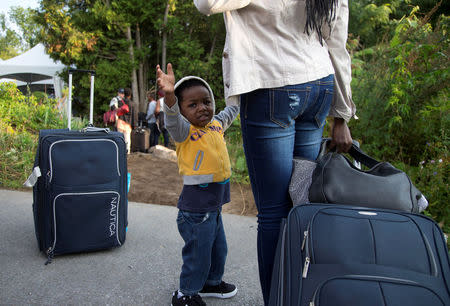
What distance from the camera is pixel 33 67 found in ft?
55.9

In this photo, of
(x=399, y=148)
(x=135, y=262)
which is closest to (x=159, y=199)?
(x=135, y=262)

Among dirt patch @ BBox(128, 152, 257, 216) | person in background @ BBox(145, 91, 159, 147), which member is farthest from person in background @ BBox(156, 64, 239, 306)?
person in background @ BBox(145, 91, 159, 147)

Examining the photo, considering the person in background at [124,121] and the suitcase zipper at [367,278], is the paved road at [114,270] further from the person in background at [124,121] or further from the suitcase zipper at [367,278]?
the person in background at [124,121]

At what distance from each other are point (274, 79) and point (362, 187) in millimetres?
561

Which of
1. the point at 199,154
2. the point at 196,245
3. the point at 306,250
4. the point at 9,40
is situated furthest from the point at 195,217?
the point at 9,40

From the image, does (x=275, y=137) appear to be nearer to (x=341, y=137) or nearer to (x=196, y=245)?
(x=341, y=137)

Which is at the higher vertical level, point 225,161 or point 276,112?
point 276,112

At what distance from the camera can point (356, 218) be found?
4.29 feet

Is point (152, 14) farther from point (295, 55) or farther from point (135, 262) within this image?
point (295, 55)

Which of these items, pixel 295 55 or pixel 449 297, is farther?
pixel 295 55

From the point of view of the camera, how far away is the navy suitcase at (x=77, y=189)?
2.71 metres

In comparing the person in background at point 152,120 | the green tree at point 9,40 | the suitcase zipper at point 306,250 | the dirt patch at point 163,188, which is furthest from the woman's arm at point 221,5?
the green tree at point 9,40

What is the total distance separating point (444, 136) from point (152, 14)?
35.3 feet

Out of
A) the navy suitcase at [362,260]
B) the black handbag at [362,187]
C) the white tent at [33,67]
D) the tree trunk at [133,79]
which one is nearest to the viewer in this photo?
the navy suitcase at [362,260]
